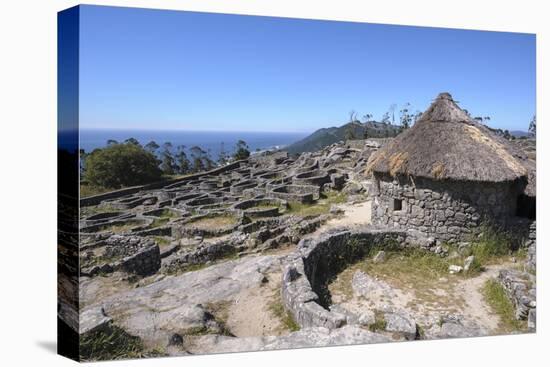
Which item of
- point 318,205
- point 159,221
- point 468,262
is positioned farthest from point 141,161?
point 468,262

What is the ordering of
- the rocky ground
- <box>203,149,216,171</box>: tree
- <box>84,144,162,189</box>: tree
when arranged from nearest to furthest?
1. the rocky ground
2. <box>84,144,162,189</box>: tree
3. <box>203,149,216,171</box>: tree

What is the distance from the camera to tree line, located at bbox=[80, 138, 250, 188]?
9094 millimetres

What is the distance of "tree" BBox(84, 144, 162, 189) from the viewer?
36.2 feet

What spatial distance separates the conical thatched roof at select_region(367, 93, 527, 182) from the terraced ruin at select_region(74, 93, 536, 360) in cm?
69

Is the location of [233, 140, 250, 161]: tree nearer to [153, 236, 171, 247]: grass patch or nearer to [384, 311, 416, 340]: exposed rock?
[153, 236, 171, 247]: grass patch

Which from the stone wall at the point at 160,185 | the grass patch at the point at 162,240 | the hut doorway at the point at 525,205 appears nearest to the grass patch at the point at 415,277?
the hut doorway at the point at 525,205

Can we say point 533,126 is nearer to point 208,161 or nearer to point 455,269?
point 455,269

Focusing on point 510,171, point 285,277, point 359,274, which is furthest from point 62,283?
point 510,171

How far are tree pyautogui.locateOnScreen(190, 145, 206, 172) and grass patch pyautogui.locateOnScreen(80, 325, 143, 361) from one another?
89.0 ft

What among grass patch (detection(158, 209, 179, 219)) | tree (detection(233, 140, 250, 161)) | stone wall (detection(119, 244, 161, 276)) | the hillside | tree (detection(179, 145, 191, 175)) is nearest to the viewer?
stone wall (detection(119, 244, 161, 276))

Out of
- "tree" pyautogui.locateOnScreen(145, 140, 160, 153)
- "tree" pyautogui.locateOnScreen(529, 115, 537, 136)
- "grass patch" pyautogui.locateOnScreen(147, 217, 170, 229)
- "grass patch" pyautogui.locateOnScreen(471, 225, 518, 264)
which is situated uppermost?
"tree" pyautogui.locateOnScreen(529, 115, 537, 136)

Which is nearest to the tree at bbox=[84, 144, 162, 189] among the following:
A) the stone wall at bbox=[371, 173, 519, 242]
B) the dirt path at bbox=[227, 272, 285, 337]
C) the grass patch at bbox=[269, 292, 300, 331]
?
the dirt path at bbox=[227, 272, 285, 337]

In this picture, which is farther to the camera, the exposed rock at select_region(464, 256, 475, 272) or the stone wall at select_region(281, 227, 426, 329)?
the exposed rock at select_region(464, 256, 475, 272)

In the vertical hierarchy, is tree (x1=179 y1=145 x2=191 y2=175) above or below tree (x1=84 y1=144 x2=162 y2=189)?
below
